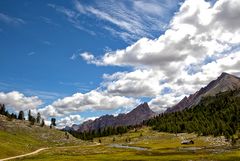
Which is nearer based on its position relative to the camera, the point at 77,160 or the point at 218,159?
the point at 218,159

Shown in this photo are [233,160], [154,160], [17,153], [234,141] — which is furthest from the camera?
[234,141]

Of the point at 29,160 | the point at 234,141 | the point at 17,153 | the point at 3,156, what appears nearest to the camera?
the point at 29,160

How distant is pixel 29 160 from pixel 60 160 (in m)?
12.6

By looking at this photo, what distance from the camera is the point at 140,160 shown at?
118 m

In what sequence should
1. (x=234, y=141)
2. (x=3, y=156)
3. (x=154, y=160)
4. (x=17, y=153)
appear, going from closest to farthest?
(x=154, y=160)
(x=3, y=156)
(x=17, y=153)
(x=234, y=141)

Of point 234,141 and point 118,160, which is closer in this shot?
point 118,160

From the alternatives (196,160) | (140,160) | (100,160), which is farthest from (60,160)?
(196,160)

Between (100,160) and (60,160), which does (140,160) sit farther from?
(60,160)

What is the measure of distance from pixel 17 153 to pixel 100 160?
4877 centimetres

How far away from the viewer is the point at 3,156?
13538 cm

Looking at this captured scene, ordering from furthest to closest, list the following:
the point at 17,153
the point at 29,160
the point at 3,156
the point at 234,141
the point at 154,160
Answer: the point at 234,141
the point at 17,153
the point at 3,156
the point at 29,160
the point at 154,160

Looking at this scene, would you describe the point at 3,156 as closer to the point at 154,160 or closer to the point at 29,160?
the point at 29,160

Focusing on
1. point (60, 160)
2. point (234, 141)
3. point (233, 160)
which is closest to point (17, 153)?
point (60, 160)

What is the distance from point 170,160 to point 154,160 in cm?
553
